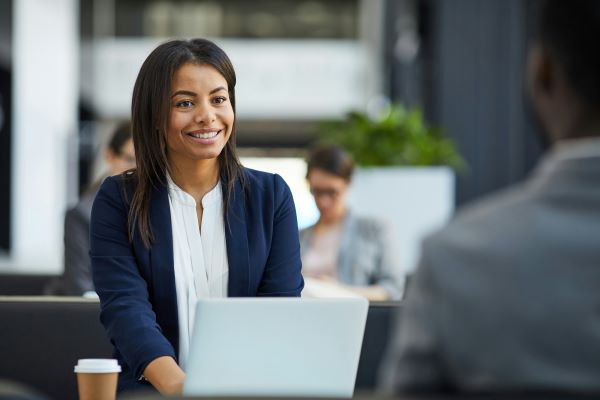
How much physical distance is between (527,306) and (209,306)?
28.9 inches

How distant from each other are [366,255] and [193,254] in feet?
9.83

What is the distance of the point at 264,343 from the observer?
179cm

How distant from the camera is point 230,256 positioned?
2330 mm

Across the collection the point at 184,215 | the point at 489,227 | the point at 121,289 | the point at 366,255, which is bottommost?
the point at 366,255

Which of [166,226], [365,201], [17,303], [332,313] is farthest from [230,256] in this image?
[365,201]

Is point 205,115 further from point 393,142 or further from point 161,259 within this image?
point 393,142

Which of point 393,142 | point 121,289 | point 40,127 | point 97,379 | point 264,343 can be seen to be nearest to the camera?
point 264,343

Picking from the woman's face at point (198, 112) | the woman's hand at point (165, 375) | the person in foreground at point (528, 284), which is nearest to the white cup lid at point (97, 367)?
the woman's hand at point (165, 375)

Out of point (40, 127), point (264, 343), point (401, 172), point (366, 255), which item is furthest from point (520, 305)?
point (40, 127)

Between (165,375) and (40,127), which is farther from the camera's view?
(40,127)

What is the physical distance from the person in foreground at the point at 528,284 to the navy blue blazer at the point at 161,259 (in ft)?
3.60

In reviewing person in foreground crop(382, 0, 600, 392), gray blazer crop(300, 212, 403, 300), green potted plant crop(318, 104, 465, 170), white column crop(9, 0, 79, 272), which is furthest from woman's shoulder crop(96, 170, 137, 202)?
white column crop(9, 0, 79, 272)

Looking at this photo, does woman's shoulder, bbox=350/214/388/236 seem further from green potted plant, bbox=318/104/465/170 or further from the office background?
green potted plant, bbox=318/104/465/170

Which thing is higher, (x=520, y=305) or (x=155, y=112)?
(x=155, y=112)
